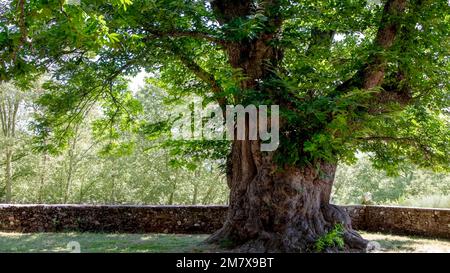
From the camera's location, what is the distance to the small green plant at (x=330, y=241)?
813cm

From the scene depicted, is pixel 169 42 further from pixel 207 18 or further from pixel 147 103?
pixel 147 103

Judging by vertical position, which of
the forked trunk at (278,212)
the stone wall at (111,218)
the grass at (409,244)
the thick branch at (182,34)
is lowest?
the grass at (409,244)

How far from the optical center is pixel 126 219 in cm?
1309

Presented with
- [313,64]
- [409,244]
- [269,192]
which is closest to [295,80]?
[313,64]

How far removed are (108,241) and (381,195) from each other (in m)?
29.5

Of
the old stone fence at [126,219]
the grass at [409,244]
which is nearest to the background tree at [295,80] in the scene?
the grass at [409,244]

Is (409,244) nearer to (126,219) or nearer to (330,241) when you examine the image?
(330,241)

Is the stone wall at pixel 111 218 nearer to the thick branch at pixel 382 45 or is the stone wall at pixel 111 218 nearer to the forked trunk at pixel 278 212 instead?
the forked trunk at pixel 278 212

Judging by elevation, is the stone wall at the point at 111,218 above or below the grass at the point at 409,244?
above

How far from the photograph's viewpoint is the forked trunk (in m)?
8.34

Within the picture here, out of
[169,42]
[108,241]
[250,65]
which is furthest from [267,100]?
[108,241]

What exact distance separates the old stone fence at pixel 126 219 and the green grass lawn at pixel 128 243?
2.39ft

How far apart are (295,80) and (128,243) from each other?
5.83 metres

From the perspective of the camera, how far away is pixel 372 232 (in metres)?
13.5
